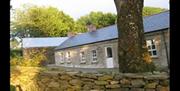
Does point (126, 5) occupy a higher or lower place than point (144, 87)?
higher

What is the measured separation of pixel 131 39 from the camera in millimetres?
10570

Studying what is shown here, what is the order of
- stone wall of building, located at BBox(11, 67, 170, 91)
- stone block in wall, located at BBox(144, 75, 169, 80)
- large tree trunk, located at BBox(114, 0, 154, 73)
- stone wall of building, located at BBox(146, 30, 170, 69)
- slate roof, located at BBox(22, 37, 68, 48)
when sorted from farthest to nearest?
slate roof, located at BBox(22, 37, 68, 48) → stone wall of building, located at BBox(146, 30, 170, 69) → large tree trunk, located at BBox(114, 0, 154, 73) → stone wall of building, located at BBox(11, 67, 170, 91) → stone block in wall, located at BBox(144, 75, 169, 80)

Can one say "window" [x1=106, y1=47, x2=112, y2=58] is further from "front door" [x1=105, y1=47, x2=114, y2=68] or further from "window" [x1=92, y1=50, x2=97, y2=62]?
"window" [x1=92, y1=50, x2=97, y2=62]

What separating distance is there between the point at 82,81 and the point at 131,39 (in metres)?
2.34

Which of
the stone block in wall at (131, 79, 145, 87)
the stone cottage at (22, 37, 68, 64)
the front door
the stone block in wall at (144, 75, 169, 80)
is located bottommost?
the stone block in wall at (131, 79, 145, 87)

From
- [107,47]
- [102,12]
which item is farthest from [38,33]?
[107,47]

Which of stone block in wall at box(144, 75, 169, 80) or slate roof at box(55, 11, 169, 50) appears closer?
stone block in wall at box(144, 75, 169, 80)

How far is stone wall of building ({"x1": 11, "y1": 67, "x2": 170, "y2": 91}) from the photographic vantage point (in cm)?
907

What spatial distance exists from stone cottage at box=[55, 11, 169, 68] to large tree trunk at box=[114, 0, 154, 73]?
5163 mm

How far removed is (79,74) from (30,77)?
152cm

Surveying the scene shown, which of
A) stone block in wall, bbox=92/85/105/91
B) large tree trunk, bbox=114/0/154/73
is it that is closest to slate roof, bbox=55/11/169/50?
large tree trunk, bbox=114/0/154/73

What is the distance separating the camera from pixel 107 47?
30.5 m

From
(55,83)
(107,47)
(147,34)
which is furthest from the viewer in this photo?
(107,47)

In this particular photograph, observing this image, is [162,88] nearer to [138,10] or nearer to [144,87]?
[144,87]
